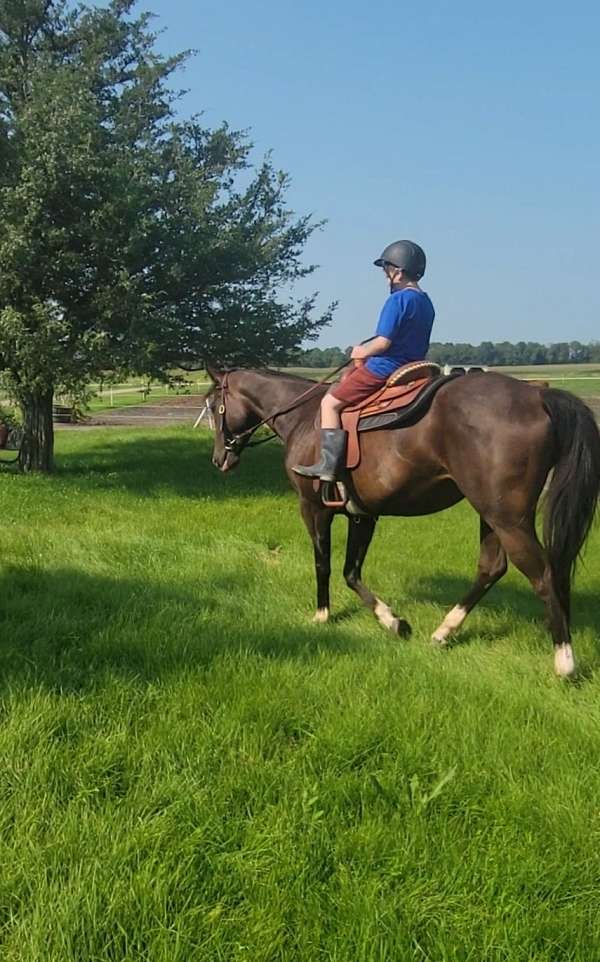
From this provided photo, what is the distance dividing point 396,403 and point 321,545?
158 cm

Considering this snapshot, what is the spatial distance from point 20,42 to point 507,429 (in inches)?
620

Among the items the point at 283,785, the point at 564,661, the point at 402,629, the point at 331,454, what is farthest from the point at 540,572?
the point at 283,785

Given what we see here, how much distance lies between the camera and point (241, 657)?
422cm

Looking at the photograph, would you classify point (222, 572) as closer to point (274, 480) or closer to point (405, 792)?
point (405, 792)

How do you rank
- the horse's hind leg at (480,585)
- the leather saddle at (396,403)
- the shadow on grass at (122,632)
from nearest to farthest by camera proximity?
the shadow on grass at (122,632) → the leather saddle at (396,403) → the horse's hind leg at (480,585)

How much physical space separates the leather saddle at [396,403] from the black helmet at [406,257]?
0.71 metres

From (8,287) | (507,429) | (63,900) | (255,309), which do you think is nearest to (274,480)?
(255,309)

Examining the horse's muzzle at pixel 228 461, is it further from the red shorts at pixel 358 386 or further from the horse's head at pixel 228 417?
the red shorts at pixel 358 386

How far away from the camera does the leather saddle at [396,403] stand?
510 centimetres

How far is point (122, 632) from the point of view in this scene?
454 centimetres

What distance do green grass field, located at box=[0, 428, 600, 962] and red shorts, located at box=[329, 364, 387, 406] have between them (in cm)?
182

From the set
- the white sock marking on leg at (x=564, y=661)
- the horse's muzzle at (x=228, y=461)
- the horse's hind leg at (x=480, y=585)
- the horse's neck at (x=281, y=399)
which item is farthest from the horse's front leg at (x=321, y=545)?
the white sock marking on leg at (x=564, y=661)

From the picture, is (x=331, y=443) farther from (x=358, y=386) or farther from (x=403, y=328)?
(x=403, y=328)

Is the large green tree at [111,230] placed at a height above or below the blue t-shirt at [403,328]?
above
